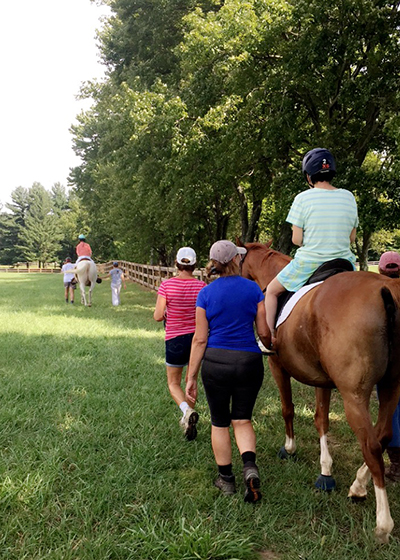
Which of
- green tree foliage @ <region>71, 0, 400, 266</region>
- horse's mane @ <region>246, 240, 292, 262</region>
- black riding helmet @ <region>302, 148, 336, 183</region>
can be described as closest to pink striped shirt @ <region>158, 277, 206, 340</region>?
horse's mane @ <region>246, 240, 292, 262</region>

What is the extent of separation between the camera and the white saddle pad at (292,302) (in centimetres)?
370

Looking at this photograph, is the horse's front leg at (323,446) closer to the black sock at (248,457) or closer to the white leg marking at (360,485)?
the white leg marking at (360,485)

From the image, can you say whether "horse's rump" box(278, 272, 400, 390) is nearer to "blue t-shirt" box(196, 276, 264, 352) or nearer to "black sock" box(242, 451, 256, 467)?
"blue t-shirt" box(196, 276, 264, 352)

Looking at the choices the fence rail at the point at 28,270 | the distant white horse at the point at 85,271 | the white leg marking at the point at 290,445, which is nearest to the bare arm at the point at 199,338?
the white leg marking at the point at 290,445

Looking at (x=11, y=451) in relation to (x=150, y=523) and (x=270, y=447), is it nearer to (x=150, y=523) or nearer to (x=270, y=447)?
(x=150, y=523)

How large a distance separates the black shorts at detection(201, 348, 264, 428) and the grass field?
660 millimetres

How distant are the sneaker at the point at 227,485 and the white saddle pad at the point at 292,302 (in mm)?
1379

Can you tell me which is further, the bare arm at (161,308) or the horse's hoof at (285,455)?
the bare arm at (161,308)

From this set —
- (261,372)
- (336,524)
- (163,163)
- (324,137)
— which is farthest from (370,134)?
(336,524)

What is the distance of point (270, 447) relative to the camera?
457 cm

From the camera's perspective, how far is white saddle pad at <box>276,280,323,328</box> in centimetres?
370

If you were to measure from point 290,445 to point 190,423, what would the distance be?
1.03 metres

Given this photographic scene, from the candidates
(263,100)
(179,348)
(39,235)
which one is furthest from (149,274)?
(39,235)

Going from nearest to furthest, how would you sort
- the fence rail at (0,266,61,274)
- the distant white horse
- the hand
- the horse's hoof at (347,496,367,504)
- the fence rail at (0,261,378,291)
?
the horse's hoof at (347,496,367,504)
the hand
the distant white horse
the fence rail at (0,261,378,291)
the fence rail at (0,266,61,274)
